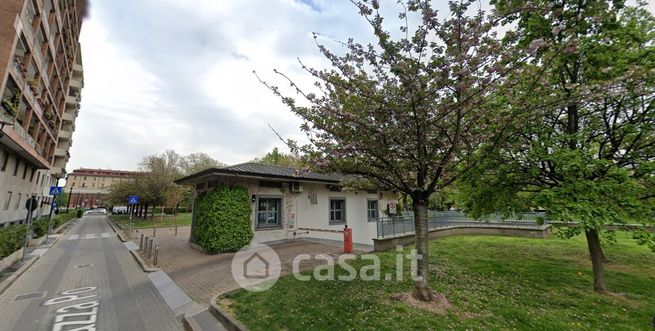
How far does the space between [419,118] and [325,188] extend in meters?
10.1

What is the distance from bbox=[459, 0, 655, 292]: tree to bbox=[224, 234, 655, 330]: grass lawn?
3.49 feet

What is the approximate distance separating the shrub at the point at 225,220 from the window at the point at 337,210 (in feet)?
15.8

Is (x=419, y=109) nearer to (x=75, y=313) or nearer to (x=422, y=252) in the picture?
(x=422, y=252)

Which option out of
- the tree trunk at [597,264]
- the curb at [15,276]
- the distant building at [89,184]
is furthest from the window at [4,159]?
the distant building at [89,184]

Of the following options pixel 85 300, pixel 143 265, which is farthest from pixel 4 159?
pixel 85 300

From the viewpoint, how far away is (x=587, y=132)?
6.42 metres

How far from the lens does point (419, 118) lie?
4.74 metres

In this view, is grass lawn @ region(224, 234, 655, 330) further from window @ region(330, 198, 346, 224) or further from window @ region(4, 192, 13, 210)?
window @ region(4, 192, 13, 210)

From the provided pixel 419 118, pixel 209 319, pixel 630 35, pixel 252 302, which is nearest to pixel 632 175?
pixel 630 35

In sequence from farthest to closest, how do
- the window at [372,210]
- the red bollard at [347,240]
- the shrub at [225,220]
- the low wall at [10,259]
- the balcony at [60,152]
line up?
the balcony at [60,152] < the window at [372,210] < the shrub at [225,220] < the red bollard at [347,240] < the low wall at [10,259]

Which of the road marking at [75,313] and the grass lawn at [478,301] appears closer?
the grass lawn at [478,301]

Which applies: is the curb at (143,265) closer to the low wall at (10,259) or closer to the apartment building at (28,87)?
the low wall at (10,259)

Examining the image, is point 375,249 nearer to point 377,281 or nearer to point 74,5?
point 377,281

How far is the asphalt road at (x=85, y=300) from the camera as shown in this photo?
5129 millimetres
